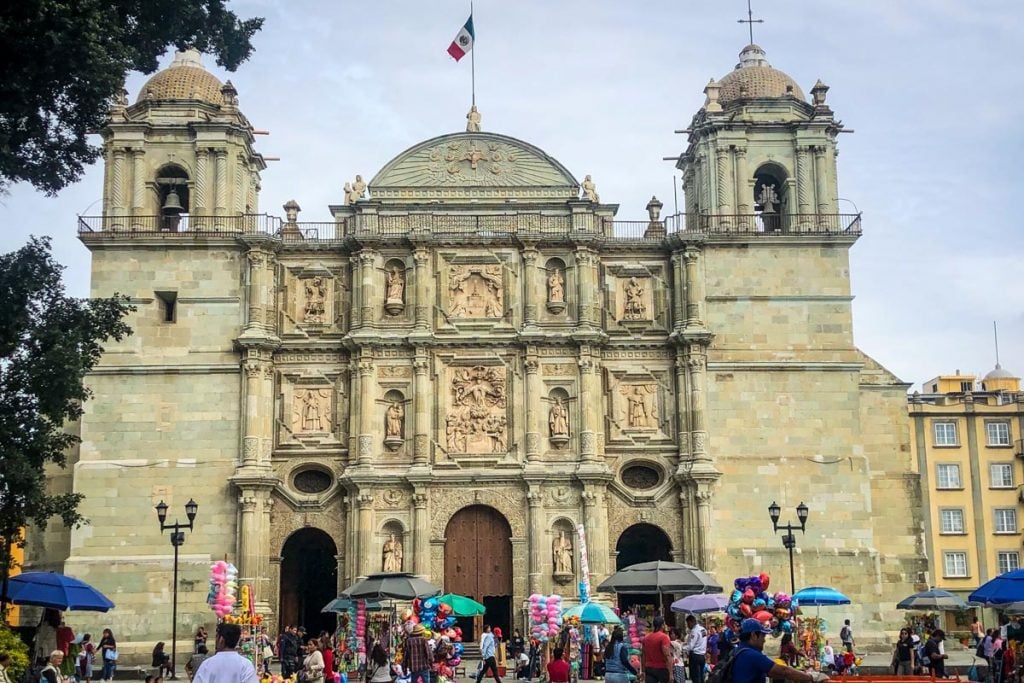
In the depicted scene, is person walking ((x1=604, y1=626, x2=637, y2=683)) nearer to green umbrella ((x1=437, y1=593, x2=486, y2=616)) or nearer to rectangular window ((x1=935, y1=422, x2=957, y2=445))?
green umbrella ((x1=437, y1=593, x2=486, y2=616))

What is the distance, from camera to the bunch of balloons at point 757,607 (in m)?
17.5

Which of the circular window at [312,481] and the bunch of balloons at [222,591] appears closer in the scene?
the bunch of balloons at [222,591]

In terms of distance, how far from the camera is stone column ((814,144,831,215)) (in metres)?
41.8

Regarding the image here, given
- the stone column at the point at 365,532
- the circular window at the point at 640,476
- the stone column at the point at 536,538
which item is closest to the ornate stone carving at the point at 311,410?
the stone column at the point at 365,532

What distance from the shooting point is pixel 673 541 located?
3975 cm

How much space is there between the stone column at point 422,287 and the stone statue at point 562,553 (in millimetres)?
7441

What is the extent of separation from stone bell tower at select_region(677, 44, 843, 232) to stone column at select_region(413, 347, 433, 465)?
9.91 meters

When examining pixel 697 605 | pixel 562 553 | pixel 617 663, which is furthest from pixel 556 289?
pixel 617 663

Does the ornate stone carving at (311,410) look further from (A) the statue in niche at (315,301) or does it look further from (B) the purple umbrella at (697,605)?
(B) the purple umbrella at (697,605)

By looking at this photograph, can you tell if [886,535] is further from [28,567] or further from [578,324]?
[28,567]

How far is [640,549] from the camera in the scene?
41.7 meters

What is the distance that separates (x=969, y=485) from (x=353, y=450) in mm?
30821

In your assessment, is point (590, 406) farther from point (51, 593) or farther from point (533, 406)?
point (51, 593)

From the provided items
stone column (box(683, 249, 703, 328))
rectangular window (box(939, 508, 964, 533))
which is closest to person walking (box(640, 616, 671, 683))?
stone column (box(683, 249, 703, 328))
